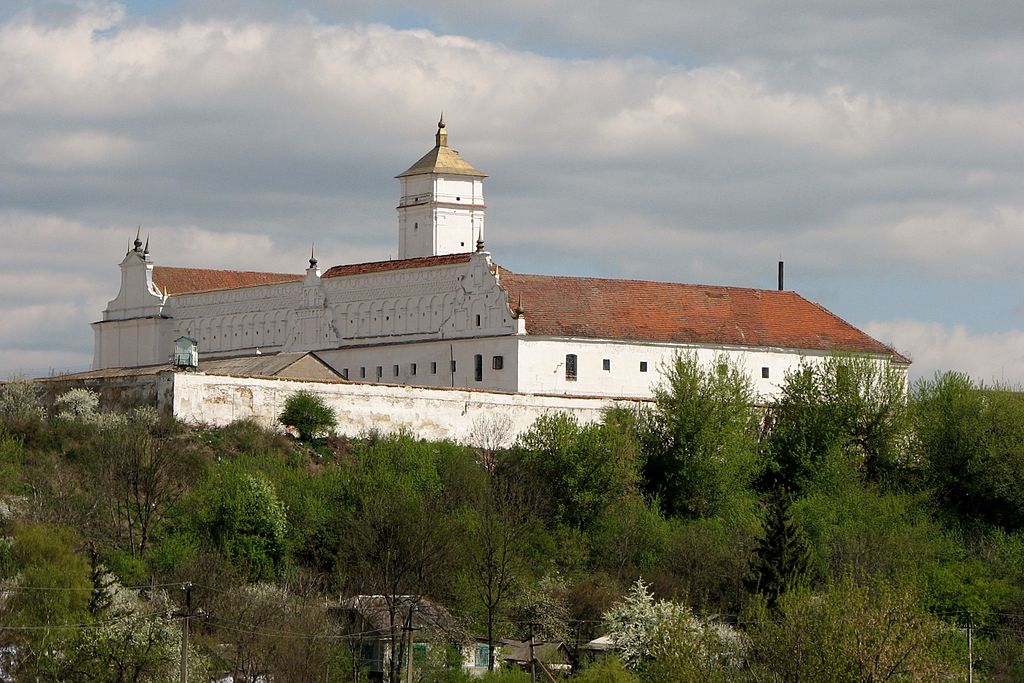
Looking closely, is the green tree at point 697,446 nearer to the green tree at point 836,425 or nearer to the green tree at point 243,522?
the green tree at point 836,425

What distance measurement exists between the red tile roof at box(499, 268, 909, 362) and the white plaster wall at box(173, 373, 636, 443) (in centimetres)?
291

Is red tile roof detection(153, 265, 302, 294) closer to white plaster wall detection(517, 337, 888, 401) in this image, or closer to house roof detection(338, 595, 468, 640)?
white plaster wall detection(517, 337, 888, 401)

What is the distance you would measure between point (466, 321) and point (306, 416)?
30.2 ft

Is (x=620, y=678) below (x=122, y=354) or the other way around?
below

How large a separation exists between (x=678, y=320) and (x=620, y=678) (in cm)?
2887

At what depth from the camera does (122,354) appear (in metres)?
89.2

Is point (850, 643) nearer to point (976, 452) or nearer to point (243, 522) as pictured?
point (243, 522)

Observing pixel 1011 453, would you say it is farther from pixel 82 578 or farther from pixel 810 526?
pixel 82 578

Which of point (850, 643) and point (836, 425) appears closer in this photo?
point (850, 643)

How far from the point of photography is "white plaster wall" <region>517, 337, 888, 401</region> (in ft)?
240

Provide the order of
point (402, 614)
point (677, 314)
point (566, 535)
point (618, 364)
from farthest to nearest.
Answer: point (677, 314)
point (618, 364)
point (566, 535)
point (402, 614)

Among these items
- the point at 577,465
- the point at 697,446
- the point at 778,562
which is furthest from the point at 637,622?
the point at 697,446

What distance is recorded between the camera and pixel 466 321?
74.9 meters

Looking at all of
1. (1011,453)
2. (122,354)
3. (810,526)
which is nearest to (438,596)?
(810,526)
